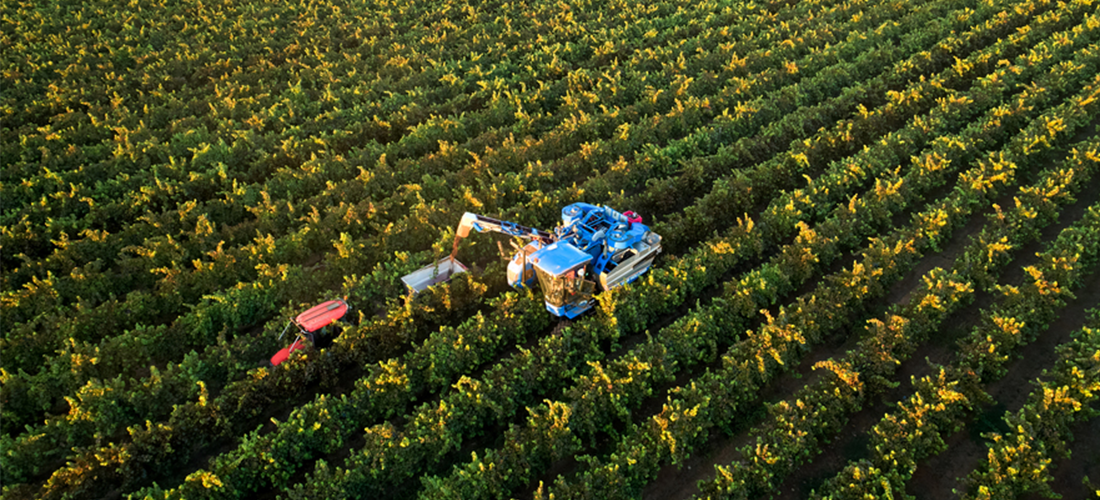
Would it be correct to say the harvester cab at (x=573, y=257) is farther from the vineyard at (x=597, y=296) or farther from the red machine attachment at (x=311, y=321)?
the red machine attachment at (x=311, y=321)

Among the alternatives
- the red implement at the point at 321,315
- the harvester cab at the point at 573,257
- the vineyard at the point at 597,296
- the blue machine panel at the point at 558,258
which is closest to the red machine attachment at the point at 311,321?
the red implement at the point at 321,315

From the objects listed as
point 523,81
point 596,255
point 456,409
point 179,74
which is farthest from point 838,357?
point 179,74

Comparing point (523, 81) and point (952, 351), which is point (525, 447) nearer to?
point (952, 351)

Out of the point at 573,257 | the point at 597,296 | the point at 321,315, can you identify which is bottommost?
the point at 597,296

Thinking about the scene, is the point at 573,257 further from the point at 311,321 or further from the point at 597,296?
the point at 311,321

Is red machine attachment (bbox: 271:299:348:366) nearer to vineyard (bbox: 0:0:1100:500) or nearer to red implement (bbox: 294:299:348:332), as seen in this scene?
red implement (bbox: 294:299:348:332)

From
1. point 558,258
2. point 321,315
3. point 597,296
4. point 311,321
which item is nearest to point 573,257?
point 558,258
